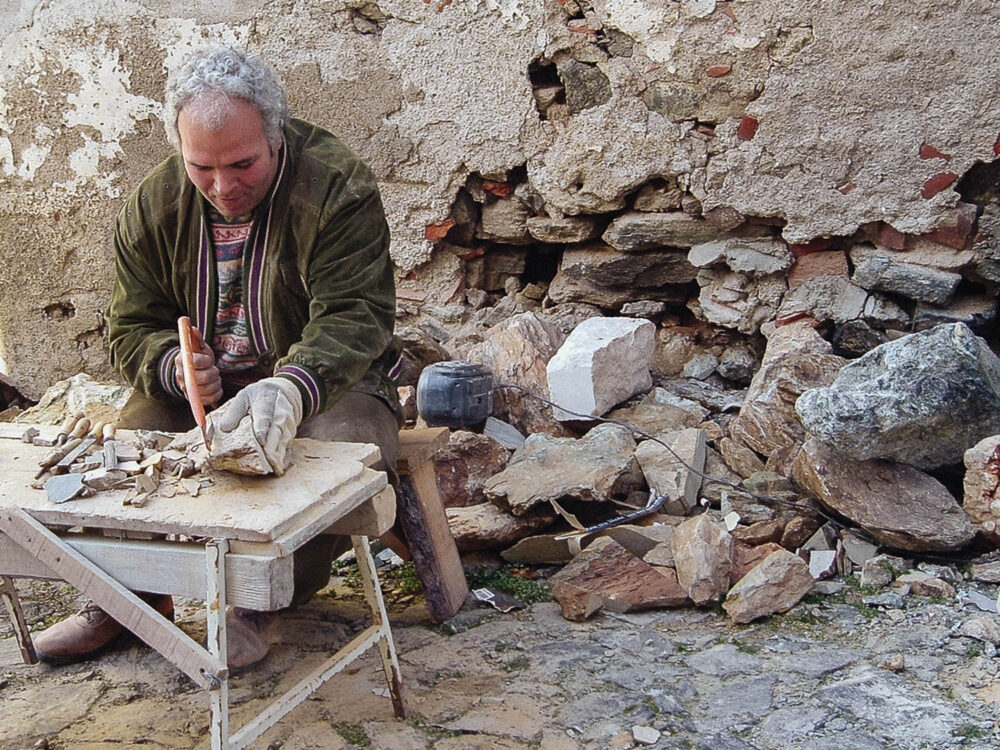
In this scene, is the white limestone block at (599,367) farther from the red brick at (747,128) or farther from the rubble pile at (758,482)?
the red brick at (747,128)

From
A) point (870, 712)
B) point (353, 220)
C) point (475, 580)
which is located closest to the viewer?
point (870, 712)

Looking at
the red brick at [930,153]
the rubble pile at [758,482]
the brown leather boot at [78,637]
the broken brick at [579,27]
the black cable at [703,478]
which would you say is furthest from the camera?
the broken brick at [579,27]

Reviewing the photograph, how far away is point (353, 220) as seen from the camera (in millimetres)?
2732

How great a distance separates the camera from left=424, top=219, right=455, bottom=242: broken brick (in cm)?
439

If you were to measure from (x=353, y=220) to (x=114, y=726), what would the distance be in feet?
4.63

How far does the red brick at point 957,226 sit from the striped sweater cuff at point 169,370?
2.78 m

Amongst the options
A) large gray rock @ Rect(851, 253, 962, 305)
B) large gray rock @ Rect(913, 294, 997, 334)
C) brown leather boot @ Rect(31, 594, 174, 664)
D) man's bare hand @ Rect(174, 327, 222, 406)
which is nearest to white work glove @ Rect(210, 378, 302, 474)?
man's bare hand @ Rect(174, 327, 222, 406)

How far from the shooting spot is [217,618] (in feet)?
6.16

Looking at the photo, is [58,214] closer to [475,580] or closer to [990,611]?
[475,580]

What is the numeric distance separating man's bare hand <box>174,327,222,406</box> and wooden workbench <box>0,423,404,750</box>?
0.62 metres

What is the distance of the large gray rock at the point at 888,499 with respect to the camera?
2.98 m

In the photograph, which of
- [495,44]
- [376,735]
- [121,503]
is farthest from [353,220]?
[495,44]

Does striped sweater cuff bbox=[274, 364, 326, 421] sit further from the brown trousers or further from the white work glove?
the brown trousers

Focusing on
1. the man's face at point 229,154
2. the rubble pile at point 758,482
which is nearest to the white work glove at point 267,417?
the man's face at point 229,154
